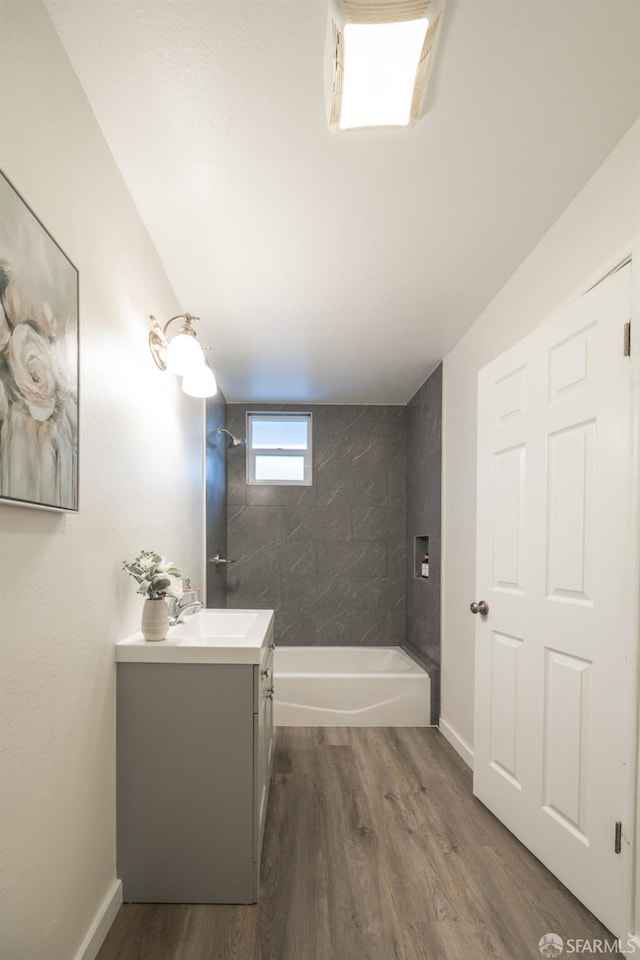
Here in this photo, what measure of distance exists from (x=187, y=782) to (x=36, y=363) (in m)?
1.42

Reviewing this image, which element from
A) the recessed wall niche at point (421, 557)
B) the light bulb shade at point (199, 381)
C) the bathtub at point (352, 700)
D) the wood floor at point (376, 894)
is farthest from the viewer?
the recessed wall niche at point (421, 557)

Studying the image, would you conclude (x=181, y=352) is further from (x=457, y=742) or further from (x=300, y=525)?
(x=300, y=525)

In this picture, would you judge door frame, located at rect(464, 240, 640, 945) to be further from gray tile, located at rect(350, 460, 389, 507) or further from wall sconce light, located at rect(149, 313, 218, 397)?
gray tile, located at rect(350, 460, 389, 507)

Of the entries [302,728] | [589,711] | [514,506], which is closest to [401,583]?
[302,728]

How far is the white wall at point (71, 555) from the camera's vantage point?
1.09m

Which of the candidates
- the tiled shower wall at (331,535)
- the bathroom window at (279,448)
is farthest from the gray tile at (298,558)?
the bathroom window at (279,448)

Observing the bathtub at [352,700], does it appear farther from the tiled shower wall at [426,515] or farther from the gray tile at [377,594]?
the gray tile at [377,594]

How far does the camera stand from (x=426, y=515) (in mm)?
4031

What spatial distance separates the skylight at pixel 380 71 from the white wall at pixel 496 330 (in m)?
0.72

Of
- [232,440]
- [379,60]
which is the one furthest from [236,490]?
[379,60]

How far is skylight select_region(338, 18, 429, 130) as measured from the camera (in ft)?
4.09

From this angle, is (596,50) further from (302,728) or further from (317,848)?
(302,728)

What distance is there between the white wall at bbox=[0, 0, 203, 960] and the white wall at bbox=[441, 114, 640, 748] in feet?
5.25

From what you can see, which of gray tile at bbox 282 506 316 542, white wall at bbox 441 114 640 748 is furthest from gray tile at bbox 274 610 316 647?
white wall at bbox 441 114 640 748
